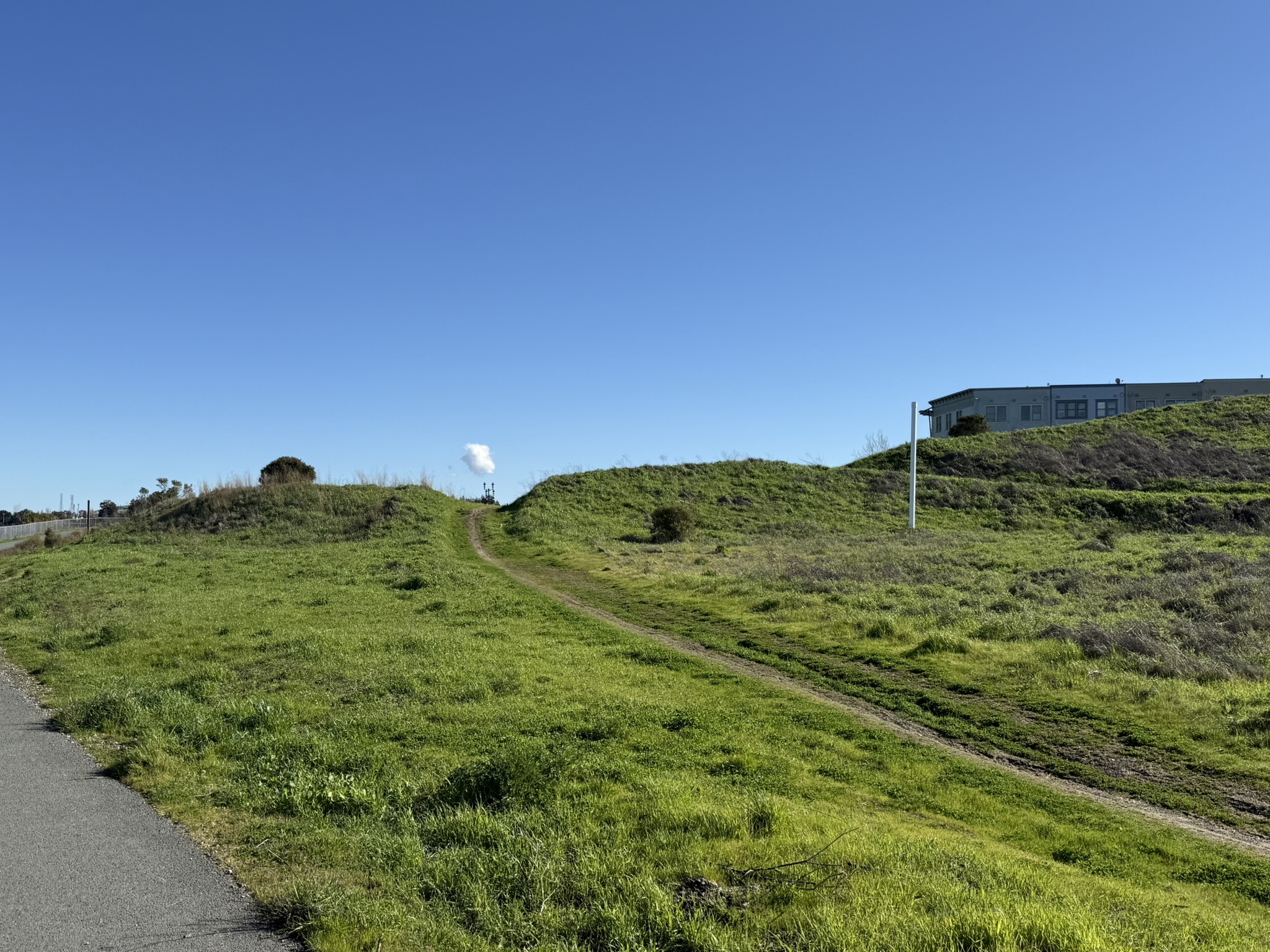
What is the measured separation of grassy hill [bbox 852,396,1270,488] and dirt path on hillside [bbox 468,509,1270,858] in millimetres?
45516

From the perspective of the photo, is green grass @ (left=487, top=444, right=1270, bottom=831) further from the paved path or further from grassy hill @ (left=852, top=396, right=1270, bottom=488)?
grassy hill @ (left=852, top=396, right=1270, bottom=488)

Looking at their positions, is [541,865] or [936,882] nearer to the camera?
[936,882]

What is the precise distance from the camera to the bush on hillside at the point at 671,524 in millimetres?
38719

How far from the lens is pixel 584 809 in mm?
7211

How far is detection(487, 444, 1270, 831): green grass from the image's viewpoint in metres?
10.5

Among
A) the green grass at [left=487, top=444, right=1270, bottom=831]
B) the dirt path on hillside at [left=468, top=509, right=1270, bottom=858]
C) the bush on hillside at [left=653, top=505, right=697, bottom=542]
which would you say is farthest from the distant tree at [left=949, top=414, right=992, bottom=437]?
the dirt path on hillside at [left=468, top=509, right=1270, bottom=858]

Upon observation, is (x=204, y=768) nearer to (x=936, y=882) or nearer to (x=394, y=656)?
(x=394, y=656)

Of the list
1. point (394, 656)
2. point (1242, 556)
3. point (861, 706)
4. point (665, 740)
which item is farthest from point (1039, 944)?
point (1242, 556)

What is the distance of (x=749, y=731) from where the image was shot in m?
10.5

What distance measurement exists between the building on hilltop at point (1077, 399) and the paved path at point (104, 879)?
86.7 m

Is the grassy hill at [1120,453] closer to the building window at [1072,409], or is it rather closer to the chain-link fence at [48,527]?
the building window at [1072,409]

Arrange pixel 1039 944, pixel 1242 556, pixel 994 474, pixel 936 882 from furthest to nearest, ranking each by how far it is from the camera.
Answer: pixel 994 474 → pixel 1242 556 → pixel 936 882 → pixel 1039 944

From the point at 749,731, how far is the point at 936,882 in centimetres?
493

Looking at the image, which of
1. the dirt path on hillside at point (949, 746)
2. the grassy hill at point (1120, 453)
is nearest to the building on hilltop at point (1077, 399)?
the grassy hill at point (1120, 453)
